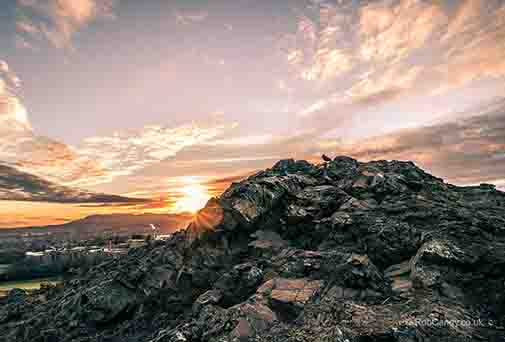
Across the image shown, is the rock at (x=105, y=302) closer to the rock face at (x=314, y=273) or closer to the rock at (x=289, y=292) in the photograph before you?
the rock face at (x=314, y=273)

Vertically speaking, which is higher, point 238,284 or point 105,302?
point 238,284

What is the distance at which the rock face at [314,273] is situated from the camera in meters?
17.2

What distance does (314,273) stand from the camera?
22.7 m

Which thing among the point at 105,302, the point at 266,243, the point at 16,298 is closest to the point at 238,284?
the point at 266,243

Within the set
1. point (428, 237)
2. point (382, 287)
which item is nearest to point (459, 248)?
point (428, 237)

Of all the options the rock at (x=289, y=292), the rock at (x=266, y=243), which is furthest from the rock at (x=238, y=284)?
the rock at (x=266, y=243)

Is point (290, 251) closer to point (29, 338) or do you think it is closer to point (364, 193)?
point (364, 193)

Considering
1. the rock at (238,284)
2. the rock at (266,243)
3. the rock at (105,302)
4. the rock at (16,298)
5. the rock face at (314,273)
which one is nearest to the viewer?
the rock face at (314,273)

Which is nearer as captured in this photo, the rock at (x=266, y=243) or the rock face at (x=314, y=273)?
the rock face at (x=314, y=273)

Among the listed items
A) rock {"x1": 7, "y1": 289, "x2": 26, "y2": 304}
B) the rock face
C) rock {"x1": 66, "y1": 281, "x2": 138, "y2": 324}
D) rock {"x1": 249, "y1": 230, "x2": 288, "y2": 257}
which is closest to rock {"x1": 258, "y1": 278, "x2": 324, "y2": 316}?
the rock face

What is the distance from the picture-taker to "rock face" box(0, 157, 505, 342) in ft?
56.6

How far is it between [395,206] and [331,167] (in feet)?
52.9

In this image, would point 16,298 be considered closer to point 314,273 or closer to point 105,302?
point 105,302

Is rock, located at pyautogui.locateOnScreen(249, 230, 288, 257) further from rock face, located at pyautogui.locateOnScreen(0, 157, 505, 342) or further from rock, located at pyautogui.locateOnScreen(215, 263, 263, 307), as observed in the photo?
rock, located at pyautogui.locateOnScreen(215, 263, 263, 307)
